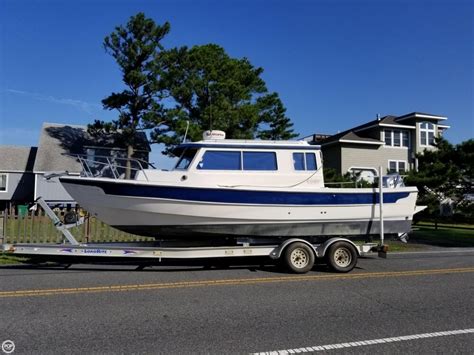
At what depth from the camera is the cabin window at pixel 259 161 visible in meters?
10.0

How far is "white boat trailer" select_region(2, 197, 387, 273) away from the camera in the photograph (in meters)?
8.74

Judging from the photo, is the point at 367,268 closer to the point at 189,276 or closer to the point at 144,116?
the point at 189,276

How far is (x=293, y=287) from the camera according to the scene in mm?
7738

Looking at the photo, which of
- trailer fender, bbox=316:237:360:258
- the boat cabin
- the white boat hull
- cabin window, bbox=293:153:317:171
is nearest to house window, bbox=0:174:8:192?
the white boat hull

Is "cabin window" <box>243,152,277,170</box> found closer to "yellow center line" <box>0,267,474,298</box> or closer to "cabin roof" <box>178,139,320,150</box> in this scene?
"cabin roof" <box>178,139,320,150</box>

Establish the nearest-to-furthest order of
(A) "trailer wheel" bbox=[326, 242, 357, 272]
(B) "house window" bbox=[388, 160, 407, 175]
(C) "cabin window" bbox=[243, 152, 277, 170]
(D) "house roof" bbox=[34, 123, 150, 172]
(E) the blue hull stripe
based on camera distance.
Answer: (E) the blue hull stripe, (A) "trailer wheel" bbox=[326, 242, 357, 272], (C) "cabin window" bbox=[243, 152, 277, 170], (D) "house roof" bbox=[34, 123, 150, 172], (B) "house window" bbox=[388, 160, 407, 175]

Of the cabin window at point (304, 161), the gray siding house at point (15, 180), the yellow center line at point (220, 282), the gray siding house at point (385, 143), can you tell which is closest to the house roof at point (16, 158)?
the gray siding house at point (15, 180)

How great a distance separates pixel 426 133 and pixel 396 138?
9.23 ft

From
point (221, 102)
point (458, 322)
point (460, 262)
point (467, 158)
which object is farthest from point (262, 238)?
point (221, 102)

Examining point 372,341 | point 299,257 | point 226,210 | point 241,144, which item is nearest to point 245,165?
point 241,144

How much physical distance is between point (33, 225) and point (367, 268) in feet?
33.4

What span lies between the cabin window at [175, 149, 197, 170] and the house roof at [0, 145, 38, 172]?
31.2 m

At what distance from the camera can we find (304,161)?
409 inches

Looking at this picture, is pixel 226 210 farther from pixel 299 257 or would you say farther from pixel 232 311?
pixel 232 311
